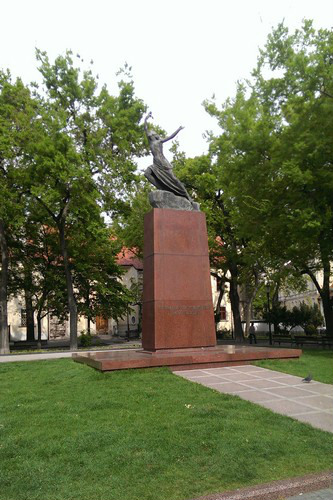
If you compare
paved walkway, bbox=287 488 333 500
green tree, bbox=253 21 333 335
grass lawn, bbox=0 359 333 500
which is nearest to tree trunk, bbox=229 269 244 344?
green tree, bbox=253 21 333 335

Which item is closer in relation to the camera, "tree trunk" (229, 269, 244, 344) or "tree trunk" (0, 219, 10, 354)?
"tree trunk" (0, 219, 10, 354)

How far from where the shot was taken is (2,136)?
65.6ft

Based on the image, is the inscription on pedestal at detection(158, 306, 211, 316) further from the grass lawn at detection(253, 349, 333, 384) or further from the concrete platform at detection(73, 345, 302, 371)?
the grass lawn at detection(253, 349, 333, 384)

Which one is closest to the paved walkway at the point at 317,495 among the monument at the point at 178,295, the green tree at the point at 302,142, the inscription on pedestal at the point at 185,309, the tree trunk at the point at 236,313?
the monument at the point at 178,295

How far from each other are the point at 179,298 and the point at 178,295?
0.28ft

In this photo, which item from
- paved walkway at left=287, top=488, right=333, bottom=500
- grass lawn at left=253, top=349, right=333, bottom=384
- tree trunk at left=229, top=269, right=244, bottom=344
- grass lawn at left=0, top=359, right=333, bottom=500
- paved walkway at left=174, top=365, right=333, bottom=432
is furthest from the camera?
tree trunk at left=229, top=269, right=244, bottom=344

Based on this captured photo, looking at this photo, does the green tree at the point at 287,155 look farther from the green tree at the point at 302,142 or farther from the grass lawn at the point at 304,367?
the grass lawn at the point at 304,367

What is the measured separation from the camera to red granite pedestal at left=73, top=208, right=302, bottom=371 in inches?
433

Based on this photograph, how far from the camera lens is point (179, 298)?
11.5 metres

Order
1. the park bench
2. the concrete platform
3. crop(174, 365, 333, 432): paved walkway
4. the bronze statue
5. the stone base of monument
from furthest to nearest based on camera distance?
1. the park bench
2. the bronze statue
3. the stone base of monument
4. the concrete platform
5. crop(174, 365, 333, 432): paved walkway

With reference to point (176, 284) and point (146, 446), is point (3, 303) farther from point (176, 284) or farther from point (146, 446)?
point (146, 446)

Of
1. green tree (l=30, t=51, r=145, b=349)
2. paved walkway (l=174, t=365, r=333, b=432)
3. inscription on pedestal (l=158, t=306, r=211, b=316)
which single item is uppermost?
green tree (l=30, t=51, r=145, b=349)

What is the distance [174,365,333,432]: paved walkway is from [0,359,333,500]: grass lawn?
42 cm

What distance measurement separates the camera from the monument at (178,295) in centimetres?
1097
